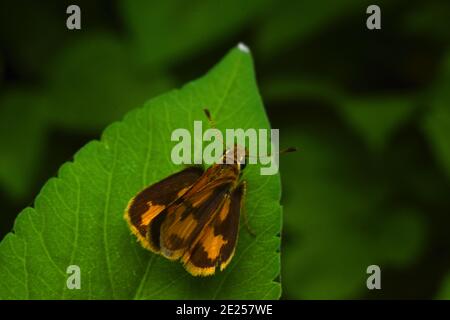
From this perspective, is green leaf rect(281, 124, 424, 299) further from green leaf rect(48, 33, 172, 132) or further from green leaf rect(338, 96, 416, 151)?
green leaf rect(48, 33, 172, 132)

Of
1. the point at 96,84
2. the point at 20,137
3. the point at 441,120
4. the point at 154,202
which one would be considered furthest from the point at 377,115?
the point at 154,202

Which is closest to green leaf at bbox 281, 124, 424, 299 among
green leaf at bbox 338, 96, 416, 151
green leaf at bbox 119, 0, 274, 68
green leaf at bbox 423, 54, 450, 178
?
green leaf at bbox 338, 96, 416, 151

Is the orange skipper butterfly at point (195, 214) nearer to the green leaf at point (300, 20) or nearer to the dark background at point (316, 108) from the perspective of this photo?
the dark background at point (316, 108)

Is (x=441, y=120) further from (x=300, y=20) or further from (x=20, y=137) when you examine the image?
(x=20, y=137)
